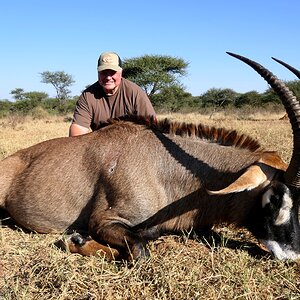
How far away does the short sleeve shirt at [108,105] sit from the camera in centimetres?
629

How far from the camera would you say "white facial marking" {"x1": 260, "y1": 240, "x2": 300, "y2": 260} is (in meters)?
3.54

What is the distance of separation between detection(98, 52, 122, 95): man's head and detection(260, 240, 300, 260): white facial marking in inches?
136

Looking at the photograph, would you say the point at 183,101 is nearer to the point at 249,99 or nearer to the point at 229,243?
the point at 249,99

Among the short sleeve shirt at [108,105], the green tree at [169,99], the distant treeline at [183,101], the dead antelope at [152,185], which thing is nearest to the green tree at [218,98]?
the distant treeline at [183,101]

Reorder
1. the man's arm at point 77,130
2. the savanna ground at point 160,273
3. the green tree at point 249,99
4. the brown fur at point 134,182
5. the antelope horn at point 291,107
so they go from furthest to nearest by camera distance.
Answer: the green tree at point 249,99 < the man's arm at point 77,130 < the brown fur at point 134,182 < the antelope horn at point 291,107 < the savanna ground at point 160,273

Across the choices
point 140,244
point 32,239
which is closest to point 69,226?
point 32,239

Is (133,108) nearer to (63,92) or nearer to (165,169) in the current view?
(165,169)

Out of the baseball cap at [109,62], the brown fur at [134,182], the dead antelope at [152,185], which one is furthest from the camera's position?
the baseball cap at [109,62]

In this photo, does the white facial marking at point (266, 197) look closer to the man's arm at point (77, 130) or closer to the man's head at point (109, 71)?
the man's head at point (109, 71)

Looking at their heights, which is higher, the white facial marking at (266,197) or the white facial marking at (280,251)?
the white facial marking at (266,197)

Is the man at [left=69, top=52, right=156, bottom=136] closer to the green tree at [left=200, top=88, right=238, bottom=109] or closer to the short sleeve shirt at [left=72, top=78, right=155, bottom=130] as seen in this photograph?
the short sleeve shirt at [left=72, top=78, right=155, bottom=130]

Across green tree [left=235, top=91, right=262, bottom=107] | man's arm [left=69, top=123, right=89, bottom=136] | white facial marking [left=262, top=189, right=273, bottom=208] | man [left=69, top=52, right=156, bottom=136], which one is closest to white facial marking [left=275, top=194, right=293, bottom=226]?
white facial marking [left=262, top=189, right=273, bottom=208]

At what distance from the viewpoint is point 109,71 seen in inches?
240

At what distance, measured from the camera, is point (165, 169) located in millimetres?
4262
